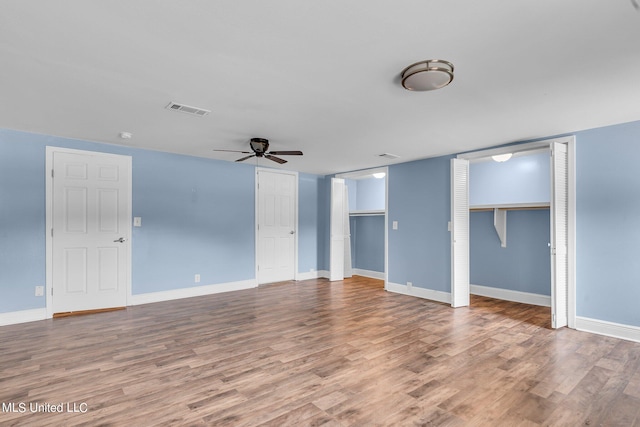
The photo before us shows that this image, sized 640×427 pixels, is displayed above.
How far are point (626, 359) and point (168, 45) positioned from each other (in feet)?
15.0

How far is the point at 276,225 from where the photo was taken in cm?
669

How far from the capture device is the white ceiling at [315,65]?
1797mm

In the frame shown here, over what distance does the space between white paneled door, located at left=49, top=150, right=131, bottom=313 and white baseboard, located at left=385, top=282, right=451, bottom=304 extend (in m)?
4.34

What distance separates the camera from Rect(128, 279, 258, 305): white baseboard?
197 inches

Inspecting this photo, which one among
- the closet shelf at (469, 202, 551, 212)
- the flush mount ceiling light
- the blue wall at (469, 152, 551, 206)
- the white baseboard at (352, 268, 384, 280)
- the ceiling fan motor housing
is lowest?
the white baseboard at (352, 268, 384, 280)

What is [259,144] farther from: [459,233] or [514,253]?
[514,253]

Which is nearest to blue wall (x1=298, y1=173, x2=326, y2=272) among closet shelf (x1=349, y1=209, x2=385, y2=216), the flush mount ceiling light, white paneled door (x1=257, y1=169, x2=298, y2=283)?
white paneled door (x1=257, y1=169, x2=298, y2=283)

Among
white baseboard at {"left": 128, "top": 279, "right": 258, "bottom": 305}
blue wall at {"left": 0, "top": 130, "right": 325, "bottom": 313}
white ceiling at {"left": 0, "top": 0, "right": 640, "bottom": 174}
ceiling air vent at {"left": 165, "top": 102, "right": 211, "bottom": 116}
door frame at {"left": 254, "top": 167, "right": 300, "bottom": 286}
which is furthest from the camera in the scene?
door frame at {"left": 254, "top": 167, "right": 300, "bottom": 286}

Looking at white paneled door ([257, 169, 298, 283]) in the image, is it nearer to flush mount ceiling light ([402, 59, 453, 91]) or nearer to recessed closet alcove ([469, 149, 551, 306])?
recessed closet alcove ([469, 149, 551, 306])

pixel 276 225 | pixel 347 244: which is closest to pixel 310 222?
pixel 276 225

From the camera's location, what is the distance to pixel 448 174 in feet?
17.3

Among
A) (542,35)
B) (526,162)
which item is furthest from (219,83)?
(526,162)

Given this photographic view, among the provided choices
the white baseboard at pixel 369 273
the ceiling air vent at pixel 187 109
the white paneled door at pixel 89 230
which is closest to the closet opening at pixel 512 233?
the white baseboard at pixel 369 273

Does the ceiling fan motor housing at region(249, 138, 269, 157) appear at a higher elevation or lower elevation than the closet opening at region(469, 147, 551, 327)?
higher
